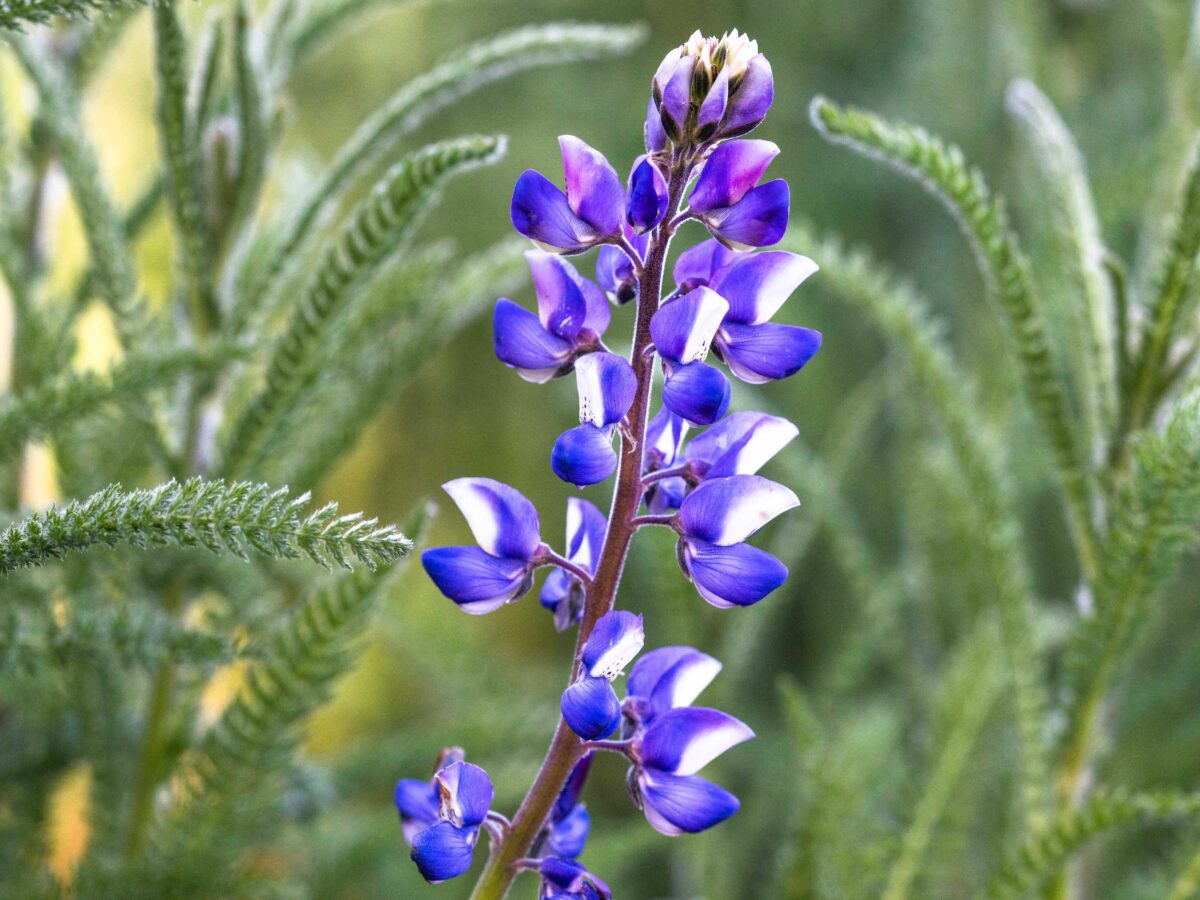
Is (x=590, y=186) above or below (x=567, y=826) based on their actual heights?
above

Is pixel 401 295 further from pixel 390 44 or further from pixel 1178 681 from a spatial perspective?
pixel 390 44

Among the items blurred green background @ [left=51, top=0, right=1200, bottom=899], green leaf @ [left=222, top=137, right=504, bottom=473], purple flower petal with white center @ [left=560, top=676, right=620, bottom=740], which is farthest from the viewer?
blurred green background @ [left=51, top=0, right=1200, bottom=899]

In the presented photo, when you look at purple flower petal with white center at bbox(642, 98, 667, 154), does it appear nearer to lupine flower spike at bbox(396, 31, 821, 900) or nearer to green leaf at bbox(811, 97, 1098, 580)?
lupine flower spike at bbox(396, 31, 821, 900)

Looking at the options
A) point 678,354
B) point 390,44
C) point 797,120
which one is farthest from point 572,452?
point 390,44

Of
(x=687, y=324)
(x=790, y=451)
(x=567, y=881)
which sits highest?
(x=790, y=451)

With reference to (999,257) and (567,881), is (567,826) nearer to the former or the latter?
(567,881)

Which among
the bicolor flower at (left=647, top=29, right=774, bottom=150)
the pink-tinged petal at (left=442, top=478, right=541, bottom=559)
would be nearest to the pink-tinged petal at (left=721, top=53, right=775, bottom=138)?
the bicolor flower at (left=647, top=29, right=774, bottom=150)

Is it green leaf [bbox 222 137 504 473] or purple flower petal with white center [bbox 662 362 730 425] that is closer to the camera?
purple flower petal with white center [bbox 662 362 730 425]

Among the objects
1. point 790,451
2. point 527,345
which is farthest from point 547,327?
point 790,451
